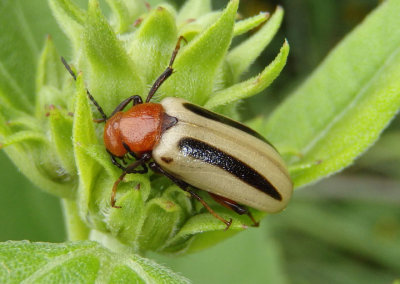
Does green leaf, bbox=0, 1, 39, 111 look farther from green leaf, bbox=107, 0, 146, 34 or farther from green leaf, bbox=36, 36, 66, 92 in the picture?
green leaf, bbox=107, 0, 146, 34

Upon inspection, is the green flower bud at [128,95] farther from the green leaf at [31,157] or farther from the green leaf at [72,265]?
the green leaf at [72,265]

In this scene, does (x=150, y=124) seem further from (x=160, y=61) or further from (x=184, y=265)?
(x=184, y=265)

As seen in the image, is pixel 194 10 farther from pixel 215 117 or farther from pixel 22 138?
pixel 22 138

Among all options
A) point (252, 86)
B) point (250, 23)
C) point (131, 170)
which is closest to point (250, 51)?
point (250, 23)

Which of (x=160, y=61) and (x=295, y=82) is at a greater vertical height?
(x=160, y=61)

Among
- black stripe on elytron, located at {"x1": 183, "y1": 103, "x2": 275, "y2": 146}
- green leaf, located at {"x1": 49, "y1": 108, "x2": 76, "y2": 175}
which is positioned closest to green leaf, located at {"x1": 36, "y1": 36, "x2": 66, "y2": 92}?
green leaf, located at {"x1": 49, "y1": 108, "x2": 76, "y2": 175}

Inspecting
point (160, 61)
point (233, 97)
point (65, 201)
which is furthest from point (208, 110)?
point (65, 201)
